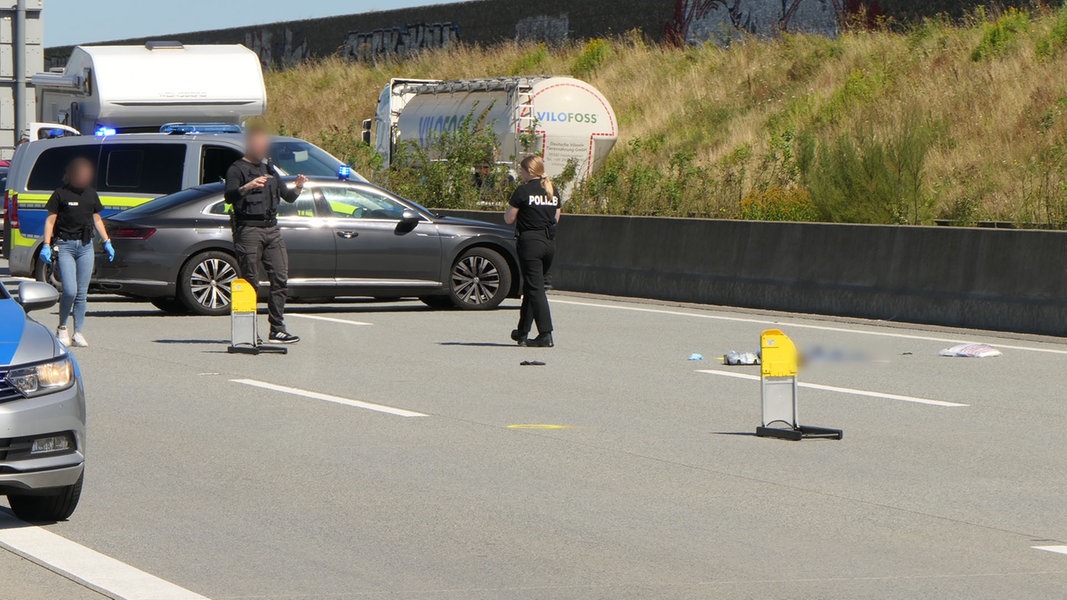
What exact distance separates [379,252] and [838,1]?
25.0 m

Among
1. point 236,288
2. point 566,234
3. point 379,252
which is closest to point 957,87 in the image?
point 566,234

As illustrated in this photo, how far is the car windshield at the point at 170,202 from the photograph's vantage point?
19344 mm

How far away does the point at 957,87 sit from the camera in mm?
34469

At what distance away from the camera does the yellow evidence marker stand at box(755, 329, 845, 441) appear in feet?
33.5

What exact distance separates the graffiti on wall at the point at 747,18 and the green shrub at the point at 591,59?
2.11 metres

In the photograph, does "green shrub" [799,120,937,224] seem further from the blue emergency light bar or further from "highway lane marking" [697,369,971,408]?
"highway lane marking" [697,369,971,408]

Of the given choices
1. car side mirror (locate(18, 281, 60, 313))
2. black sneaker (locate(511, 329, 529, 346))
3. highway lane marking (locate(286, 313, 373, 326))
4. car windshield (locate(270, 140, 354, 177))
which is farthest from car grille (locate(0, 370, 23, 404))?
car windshield (locate(270, 140, 354, 177))

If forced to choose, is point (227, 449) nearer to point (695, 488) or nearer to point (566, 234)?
point (695, 488)

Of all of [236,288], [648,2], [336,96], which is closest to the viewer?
[236,288]

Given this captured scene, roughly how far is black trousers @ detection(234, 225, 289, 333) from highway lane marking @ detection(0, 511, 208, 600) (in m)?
7.69

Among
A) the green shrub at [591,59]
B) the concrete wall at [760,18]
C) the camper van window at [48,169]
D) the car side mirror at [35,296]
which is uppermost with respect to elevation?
the concrete wall at [760,18]

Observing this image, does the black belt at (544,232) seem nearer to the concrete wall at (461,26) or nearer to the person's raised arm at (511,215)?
the person's raised arm at (511,215)

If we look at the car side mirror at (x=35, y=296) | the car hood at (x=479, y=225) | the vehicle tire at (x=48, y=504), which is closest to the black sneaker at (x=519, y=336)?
the car hood at (x=479, y=225)

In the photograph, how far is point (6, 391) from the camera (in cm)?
716
